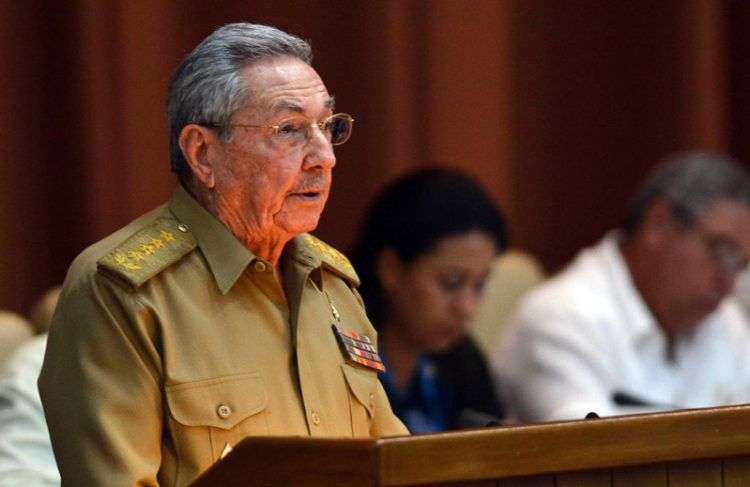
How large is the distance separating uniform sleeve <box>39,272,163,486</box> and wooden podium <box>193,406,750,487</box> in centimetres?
13

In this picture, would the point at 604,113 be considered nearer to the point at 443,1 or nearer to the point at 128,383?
the point at 443,1

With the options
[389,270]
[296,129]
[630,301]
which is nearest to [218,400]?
[296,129]

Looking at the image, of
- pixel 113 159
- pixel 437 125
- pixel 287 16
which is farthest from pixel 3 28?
pixel 437 125

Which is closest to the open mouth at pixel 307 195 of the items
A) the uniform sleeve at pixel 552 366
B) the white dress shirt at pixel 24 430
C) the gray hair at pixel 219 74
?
the gray hair at pixel 219 74

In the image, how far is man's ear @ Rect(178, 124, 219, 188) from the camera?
6.06 ft

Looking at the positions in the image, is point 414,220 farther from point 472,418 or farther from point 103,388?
point 103,388

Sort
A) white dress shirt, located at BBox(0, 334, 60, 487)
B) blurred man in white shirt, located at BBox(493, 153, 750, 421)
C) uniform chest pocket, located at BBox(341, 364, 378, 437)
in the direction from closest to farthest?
uniform chest pocket, located at BBox(341, 364, 378, 437)
white dress shirt, located at BBox(0, 334, 60, 487)
blurred man in white shirt, located at BBox(493, 153, 750, 421)

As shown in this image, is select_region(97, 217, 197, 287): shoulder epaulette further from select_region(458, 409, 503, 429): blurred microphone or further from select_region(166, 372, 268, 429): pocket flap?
select_region(458, 409, 503, 429): blurred microphone

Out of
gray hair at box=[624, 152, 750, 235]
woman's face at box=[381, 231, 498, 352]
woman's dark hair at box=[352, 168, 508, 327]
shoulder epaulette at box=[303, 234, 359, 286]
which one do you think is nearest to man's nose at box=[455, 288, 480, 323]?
woman's face at box=[381, 231, 498, 352]

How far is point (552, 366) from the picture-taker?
371cm

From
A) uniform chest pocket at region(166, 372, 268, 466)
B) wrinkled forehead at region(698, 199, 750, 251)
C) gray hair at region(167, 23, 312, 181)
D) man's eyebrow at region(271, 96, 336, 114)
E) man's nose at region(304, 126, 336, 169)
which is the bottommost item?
wrinkled forehead at region(698, 199, 750, 251)

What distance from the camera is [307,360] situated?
1.89 m

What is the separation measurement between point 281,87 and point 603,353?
206 cm

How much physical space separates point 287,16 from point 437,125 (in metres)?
0.51
